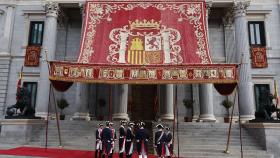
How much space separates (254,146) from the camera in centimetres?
1612

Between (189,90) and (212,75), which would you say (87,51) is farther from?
(189,90)

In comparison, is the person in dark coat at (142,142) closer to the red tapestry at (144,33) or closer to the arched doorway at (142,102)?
the red tapestry at (144,33)

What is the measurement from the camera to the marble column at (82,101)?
2233 cm

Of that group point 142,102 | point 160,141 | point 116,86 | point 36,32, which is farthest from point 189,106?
point 36,32

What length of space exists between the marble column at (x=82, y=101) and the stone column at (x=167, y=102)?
5.93 meters

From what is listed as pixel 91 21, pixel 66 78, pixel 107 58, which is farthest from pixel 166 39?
pixel 66 78

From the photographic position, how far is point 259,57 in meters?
24.4

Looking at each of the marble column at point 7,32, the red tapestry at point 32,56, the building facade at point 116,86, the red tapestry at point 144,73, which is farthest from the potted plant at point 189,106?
the marble column at point 7,32

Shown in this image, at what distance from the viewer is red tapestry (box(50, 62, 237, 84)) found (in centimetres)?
1387

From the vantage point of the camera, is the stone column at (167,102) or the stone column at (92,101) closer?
the stone column at (167,102)

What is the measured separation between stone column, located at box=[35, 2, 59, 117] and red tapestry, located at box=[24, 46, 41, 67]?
3.02 metres

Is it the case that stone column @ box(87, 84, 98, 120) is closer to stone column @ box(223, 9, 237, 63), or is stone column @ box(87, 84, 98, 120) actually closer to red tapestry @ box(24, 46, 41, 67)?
red tapestry @ box(24, 46, 41, 67)

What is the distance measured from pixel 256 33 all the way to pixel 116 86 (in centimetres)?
1317

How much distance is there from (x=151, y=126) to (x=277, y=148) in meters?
7.39
